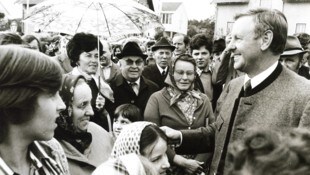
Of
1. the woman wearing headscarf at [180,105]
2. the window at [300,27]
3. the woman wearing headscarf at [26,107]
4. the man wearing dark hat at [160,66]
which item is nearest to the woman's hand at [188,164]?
the woman wearing headscarf at [180,105]

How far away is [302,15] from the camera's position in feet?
116

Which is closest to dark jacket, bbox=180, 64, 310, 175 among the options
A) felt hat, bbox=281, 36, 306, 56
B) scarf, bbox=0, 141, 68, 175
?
scarf, bbox=0, 141, 68, 175

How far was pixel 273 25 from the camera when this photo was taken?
2.97 metres

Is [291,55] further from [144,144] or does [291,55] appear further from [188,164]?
[144,144]

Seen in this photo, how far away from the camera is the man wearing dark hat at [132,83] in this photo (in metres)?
5.52

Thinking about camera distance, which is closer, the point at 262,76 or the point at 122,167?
the point at 122,167

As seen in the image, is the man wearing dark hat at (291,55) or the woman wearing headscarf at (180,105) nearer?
the woman wearing headscarf at (180,105)

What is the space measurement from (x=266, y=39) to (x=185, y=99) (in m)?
1.97

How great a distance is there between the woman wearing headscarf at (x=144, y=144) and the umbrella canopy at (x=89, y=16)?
245cm

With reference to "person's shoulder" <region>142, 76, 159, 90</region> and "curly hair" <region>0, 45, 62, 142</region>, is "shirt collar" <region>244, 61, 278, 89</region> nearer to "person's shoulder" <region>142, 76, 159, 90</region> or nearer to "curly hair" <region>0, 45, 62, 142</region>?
"curly hair" <region>0, 45, 62, 142</region>

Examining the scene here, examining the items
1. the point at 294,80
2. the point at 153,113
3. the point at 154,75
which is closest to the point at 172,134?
the point at 294,80

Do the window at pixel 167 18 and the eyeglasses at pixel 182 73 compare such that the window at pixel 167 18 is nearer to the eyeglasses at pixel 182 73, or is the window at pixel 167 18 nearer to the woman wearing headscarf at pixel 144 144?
the eyeglasses at pixel 182 73

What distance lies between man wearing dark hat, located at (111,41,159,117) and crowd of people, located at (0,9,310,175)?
0.05 feet

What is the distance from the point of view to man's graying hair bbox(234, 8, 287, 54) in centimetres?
296
